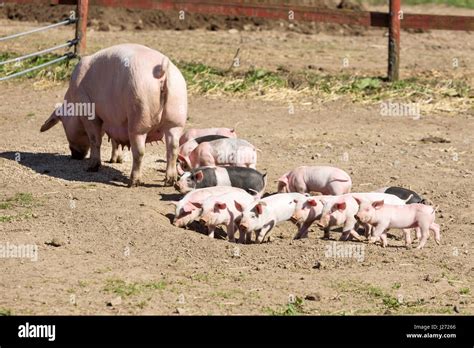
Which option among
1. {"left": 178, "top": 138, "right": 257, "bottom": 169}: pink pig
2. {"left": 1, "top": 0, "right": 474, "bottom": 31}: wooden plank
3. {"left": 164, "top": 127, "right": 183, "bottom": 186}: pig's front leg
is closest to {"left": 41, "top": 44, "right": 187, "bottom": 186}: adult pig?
{"left": 164, "top": 127, "right": 183, "bottom": 186}: pig's front leg

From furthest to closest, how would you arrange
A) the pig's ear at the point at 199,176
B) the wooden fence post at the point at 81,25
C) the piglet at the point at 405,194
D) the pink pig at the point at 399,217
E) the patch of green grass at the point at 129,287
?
the wooden fence post at the point at 81,25
the pig's ear at the point at 199,176
the piglet at the point at 405,194
the pink pig at the point at 399,217
the patch of green grass at the point at 129,287

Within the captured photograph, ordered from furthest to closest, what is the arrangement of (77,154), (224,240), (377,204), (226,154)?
(77,154) < (226,154) < (224,240) < (377,204)

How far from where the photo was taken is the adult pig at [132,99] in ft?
34.2

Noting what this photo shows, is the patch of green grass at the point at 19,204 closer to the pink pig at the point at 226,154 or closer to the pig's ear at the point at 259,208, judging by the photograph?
the pink pig at the point at 226,154

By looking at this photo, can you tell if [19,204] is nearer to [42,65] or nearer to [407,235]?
[407,235]

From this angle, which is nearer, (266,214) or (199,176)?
Result: (266,214)

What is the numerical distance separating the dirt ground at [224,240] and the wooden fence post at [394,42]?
114 centimetres

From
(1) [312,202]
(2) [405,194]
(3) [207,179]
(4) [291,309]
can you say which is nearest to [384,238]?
(1) [312,202]

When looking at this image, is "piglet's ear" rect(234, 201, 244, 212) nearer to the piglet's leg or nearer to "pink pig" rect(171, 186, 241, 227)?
"pink pig" rect(171, 186, 241, 227)

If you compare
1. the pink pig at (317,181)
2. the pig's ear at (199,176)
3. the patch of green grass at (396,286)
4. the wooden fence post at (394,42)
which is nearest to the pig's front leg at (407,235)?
the pink pig at (317,181)

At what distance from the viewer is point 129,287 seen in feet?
26.3

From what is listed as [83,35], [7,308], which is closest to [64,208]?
[7,308]

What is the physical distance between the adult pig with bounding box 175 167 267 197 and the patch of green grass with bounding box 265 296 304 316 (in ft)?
8.44

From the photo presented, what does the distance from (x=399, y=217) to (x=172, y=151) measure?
93.7 inches
